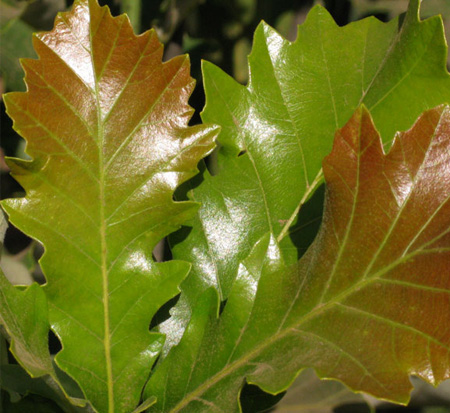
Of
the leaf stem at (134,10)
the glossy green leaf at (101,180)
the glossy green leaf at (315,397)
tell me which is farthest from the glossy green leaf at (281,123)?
the leaf stem at (134,10)

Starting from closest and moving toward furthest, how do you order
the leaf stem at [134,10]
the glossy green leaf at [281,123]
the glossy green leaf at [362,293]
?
the glossy green leaf at [362,293], the glossy green leaf at [281,123], the leaf stem at [134,10]

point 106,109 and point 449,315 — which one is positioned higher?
point 106,109

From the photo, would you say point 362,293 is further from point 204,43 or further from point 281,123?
point 204,43

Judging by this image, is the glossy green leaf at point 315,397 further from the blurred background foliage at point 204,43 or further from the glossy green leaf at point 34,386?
the glossy green leaf at point 34,386

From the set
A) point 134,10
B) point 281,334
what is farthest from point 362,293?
point 134,10

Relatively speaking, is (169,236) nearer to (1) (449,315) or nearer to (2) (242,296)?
(2) (242,296)

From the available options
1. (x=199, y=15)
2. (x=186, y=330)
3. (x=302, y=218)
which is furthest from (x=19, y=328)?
(x=199, y=15)

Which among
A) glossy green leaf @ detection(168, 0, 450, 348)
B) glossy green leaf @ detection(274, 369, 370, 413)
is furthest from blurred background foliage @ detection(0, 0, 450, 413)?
glossy green leaf @ detection(168, 0, 450, 348)
